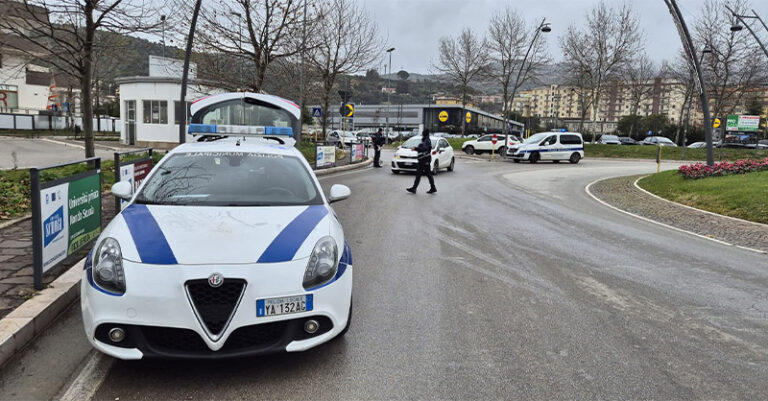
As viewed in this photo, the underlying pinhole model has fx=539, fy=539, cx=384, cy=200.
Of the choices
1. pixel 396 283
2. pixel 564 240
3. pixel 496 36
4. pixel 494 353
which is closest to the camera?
pixel 494 353

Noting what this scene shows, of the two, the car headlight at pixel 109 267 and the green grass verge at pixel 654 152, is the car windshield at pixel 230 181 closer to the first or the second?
the car headlight at pixel 109 267

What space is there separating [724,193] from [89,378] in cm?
1365

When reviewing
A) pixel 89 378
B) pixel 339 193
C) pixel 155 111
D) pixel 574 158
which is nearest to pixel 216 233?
pixel 89 378

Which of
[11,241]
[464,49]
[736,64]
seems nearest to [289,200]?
[11,241]

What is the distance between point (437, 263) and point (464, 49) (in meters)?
43.9

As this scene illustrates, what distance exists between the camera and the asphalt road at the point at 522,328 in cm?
339

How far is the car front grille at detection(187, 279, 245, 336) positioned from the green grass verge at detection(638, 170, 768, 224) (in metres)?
10.9

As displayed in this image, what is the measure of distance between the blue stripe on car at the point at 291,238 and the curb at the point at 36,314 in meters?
1.90

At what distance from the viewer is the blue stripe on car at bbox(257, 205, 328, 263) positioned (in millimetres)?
3443

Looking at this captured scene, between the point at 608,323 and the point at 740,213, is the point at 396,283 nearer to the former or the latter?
the point at 608,323

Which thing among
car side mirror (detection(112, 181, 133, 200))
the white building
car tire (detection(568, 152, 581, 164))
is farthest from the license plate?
car tire (detection(568, 152, 581, 164))

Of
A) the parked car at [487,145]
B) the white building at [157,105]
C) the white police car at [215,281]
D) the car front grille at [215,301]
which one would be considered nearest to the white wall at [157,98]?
the white building at [157,105]

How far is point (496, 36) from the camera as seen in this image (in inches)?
1738

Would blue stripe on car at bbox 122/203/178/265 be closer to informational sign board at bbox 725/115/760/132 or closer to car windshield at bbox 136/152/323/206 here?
car windshield at bbox 136/152/323/206
